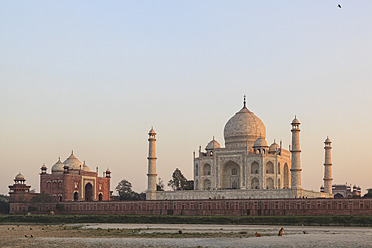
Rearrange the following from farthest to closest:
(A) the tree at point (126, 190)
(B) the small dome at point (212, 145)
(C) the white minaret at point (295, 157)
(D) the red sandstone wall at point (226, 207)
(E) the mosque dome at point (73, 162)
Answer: (A) the tree at point (126, 190) < (E) the mosque dome at point (73, 162) < (B) the small dome at point (212, 145) < (C) the white minaret at point (295, 157) < (D) the red sandstone wall at point (226, 207)

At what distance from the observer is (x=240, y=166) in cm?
6644

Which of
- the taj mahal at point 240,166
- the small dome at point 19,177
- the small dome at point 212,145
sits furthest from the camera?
the small dome at point 19,177

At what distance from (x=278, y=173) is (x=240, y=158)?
15.6 feet

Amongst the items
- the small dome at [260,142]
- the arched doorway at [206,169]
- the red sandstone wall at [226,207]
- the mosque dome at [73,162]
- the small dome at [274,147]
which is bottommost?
the red sandstone wall at [226,207]

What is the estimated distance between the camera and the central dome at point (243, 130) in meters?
69.3

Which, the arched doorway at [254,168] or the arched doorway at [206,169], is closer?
the arched doorway at [254,168]

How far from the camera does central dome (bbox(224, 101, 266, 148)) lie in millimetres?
69312

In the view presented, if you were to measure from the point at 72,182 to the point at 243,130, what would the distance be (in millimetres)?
23834

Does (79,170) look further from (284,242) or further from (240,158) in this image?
(284,242)

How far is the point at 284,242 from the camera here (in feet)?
100

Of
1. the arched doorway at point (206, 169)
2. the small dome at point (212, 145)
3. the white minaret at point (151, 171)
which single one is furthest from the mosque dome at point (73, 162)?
the small dome at point (212, 145)

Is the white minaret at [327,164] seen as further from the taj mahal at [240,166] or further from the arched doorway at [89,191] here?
the arched doorway at [89,191]

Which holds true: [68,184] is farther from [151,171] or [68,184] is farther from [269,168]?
[269,168]

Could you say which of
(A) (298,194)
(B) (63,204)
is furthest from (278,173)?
(B) (63,204)
